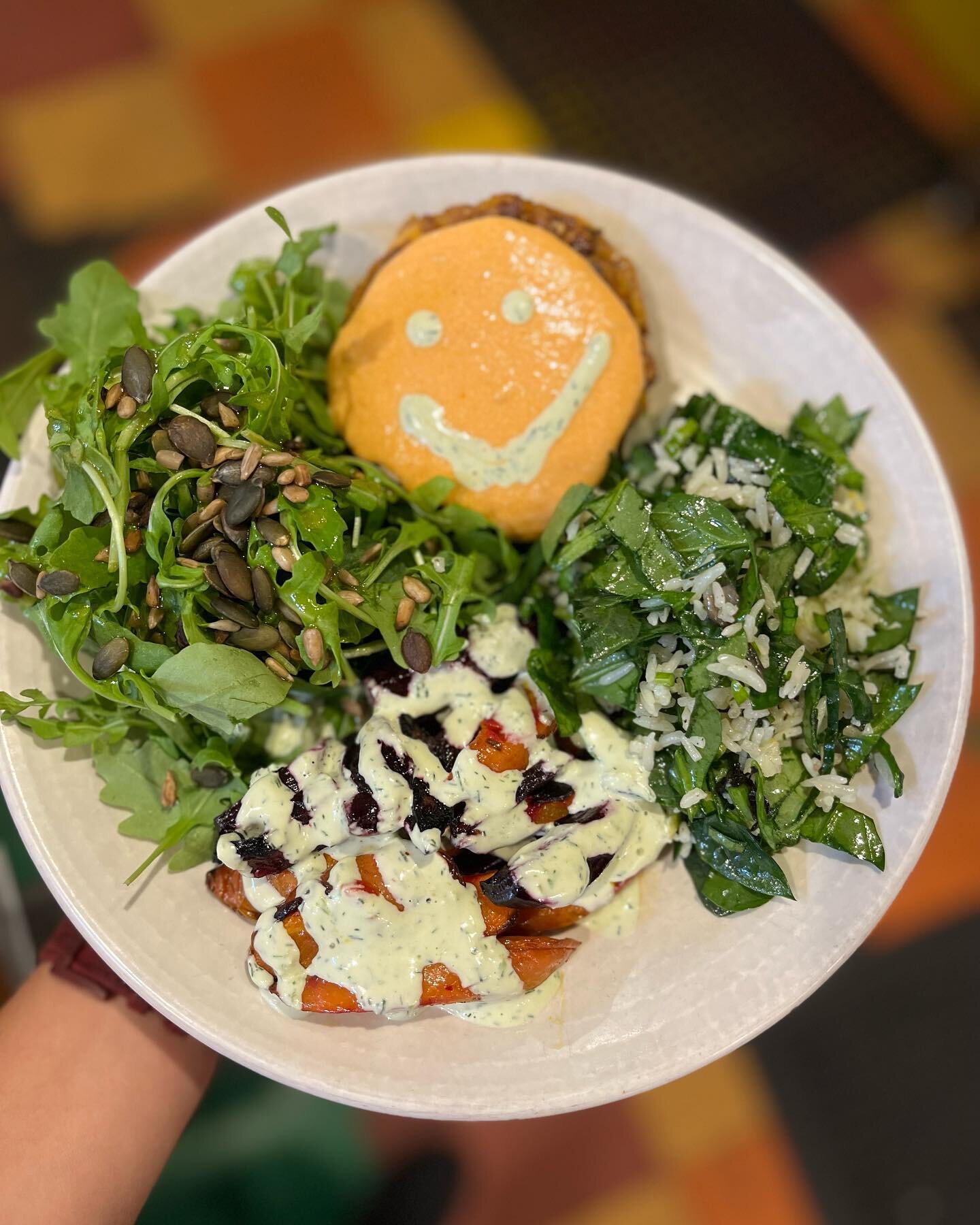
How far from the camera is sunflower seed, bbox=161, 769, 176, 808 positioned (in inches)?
77.5

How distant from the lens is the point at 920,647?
206 cm

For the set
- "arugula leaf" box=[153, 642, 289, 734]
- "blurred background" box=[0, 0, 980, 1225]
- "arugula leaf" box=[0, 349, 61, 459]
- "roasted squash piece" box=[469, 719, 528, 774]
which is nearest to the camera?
"arugula leaf" box=[153, 642, 289, 734]

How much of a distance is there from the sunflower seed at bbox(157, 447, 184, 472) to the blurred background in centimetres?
171

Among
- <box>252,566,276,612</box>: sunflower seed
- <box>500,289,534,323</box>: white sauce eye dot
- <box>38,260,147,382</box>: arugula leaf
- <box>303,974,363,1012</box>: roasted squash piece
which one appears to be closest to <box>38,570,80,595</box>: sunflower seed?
<box>252,566,276,612</box>: sunflower seed

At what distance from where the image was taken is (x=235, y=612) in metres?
1.85

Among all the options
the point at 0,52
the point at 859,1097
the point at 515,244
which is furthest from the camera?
the point at 0,52

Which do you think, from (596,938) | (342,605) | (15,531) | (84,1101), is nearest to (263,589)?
(342,605)

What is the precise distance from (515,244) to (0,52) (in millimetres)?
2785

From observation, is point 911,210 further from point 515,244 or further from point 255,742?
point 255,742

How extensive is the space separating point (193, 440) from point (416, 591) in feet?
1.83

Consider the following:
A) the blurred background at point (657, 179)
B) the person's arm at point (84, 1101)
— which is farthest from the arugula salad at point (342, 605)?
the blurred background at point (657, 179)

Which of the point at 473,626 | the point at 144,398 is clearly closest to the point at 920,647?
the point at 473,626

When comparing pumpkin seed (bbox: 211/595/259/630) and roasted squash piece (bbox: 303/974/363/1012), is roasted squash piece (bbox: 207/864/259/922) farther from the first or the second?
pumpkin seed (bbox: 211/595/259/630)

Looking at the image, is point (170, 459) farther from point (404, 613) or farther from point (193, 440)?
point (404, 613)
